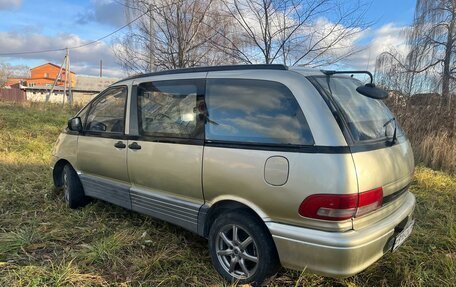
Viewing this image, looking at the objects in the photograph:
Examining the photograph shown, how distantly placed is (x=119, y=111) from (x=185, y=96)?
3.46ft

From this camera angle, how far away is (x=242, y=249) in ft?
9.77

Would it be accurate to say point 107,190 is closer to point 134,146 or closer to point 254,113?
point 134,146

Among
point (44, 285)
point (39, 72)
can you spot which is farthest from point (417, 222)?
point (39, 72)

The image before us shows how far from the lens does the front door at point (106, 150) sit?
13.4 feet

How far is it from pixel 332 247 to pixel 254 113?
1.15 metres

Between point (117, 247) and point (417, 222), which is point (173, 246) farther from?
point (417, 222)

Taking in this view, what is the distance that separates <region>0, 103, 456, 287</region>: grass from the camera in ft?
10.3

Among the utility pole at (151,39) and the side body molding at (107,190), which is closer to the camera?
the side body molding at (107,190)

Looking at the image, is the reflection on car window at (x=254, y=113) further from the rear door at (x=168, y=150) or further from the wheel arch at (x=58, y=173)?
the wheel arch at (x=58, y=173)

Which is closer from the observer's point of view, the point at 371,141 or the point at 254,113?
the point at 371,141

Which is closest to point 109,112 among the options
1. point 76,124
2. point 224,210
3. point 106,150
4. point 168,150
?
point 106,150

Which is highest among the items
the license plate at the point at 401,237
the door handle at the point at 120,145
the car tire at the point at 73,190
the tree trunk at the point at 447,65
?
the tree trunk at the point at 447,65

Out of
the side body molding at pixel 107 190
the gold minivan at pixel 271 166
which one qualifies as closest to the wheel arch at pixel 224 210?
the gold minivan at pixel 271 166

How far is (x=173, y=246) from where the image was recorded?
149 inches
